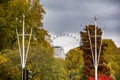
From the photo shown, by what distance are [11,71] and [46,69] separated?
4.11m

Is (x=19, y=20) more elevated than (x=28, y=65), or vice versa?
(x=19, y=20)

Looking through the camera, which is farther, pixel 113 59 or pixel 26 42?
pixel 113 59

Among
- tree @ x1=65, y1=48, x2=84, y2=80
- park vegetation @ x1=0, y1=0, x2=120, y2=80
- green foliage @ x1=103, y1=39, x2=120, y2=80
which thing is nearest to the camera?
park vegetation @ x1=0, y1=0, x2=120, y2=80

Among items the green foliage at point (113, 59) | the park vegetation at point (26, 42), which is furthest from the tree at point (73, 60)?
the park vegetation at point (26, 42)

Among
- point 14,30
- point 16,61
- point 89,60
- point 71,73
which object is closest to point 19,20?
point 14,30

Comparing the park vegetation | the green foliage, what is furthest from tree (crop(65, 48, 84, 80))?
the park vegetation

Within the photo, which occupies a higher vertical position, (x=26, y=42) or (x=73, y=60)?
(x=26, y=42)

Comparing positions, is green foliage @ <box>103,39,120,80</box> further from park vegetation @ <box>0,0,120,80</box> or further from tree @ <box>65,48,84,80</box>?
park vegetation @ <box>0,0,120,80</box>

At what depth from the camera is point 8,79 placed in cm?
7100

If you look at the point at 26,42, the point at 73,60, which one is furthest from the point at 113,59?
the point at 26,42

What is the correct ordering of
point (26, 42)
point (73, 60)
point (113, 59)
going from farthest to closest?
point (73, 60) → point (113, 59) → point (26, 42)

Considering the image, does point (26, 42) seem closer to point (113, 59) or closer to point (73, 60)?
point (113, 59)

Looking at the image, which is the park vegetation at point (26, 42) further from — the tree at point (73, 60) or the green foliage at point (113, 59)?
the tree at point (73, 60)

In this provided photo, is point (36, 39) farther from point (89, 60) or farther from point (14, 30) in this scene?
point (89, 60)
